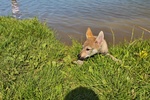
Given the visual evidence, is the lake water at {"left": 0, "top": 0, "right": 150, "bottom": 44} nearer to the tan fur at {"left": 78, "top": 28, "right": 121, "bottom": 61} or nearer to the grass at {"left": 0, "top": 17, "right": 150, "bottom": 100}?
the grass at {"left": 0, "top": 17, "right": 150, "bottom": 100}

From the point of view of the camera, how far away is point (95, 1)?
1027cm

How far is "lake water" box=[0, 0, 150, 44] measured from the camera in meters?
7.26

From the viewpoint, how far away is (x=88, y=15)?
8.75 meters

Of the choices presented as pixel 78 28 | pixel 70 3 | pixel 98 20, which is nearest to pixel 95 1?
pixel 70 3

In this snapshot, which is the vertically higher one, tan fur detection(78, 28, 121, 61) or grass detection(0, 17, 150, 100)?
tan fur detection(78, 28, 121, 61)

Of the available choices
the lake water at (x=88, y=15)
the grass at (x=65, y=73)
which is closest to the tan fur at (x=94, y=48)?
the grass at (x=65, y=73)

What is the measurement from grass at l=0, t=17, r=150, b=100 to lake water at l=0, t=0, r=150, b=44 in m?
1.77

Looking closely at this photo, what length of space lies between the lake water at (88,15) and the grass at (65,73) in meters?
1.77

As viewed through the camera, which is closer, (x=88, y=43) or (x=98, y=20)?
(x=88, y=43)


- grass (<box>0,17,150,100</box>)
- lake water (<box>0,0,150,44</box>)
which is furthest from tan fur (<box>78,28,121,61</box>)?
lake water (<box>0,0,150,44</box>)

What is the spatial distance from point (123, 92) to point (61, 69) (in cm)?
136

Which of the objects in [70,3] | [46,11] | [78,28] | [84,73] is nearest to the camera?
[84,73]

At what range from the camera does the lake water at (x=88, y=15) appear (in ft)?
23.8

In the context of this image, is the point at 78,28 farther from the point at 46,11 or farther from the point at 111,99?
the point at 111,99
